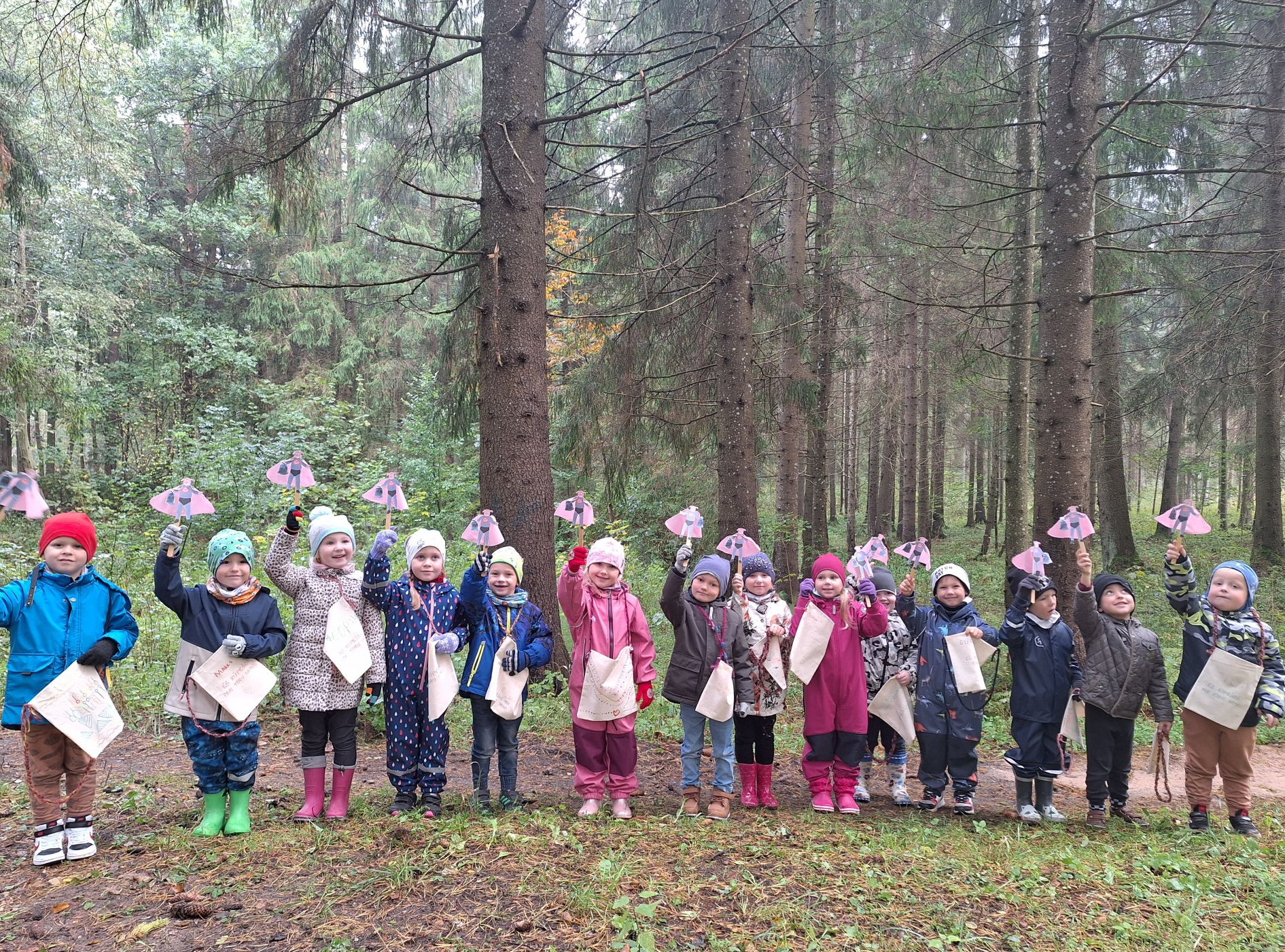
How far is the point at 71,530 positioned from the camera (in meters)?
4.12

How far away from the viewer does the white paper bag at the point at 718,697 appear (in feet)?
16.1

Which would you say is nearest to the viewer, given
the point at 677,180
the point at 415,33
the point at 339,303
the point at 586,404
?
the point at 415,33

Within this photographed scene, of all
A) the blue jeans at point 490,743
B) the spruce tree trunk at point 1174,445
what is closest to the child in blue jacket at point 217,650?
the blue jeans at point 490,743

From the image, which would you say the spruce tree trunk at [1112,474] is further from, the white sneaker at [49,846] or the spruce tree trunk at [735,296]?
the white sneaker at [49,846]

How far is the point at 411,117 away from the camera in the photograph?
8.30m

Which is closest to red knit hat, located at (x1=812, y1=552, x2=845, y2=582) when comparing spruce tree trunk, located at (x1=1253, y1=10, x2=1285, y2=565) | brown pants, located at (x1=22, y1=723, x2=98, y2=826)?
brown pants, located at (x1=22, y1=723, x2=98, y2=826)

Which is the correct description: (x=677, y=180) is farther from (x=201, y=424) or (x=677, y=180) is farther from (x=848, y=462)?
(x=848, y=462)

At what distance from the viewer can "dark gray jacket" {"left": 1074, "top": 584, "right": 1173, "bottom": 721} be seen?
16.3ft

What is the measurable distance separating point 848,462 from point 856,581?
21358 millimetres

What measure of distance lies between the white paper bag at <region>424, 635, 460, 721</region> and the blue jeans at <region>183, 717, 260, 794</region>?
95 cm

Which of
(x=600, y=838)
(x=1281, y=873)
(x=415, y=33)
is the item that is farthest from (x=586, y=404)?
(x=1281, y=873)

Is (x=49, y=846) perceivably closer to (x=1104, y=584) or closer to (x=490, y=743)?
(x=490, y=743)

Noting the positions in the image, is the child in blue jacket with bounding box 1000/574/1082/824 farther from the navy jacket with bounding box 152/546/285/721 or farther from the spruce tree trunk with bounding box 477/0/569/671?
the navy jacket with bounding box 152/546/285/721

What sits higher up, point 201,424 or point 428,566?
point 201,424
